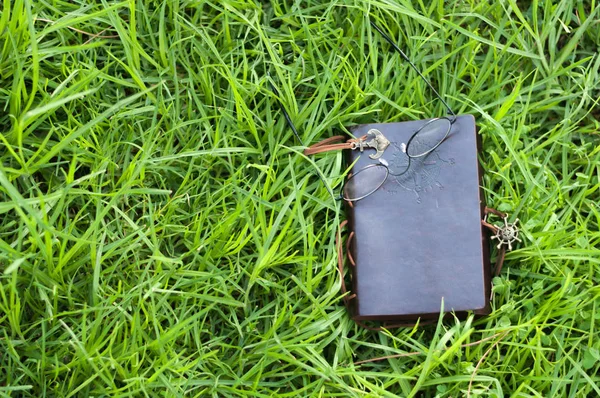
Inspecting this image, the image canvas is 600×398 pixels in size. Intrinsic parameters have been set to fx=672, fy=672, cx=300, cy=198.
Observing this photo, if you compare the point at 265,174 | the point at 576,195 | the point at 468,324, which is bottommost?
the point at 468,324

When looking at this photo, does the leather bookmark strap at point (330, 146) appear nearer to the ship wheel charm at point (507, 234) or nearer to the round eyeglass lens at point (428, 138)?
the round eyeglass lens at point (428, 138)

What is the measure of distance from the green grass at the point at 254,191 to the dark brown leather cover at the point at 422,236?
7 cm

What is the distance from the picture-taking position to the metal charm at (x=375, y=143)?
5.59 ft

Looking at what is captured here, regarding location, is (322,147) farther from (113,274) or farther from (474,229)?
(113,274)

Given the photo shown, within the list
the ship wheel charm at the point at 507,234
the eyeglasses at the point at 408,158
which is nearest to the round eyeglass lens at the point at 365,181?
the eyeglasses at the point at 408,158

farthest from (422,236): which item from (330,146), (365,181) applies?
(330,146)

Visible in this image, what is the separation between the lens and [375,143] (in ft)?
5.60

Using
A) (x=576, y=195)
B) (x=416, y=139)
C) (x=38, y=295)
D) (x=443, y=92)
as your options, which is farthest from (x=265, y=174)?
(x=576, y=195)

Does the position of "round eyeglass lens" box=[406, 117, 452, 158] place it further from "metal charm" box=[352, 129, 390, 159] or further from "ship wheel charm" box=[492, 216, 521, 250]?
"ship wheel charm" box=[492, 216, 521, 250]

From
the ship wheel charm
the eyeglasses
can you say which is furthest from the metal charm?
the ship wheel charm

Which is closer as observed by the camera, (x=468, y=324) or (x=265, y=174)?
(x=468, y=324)

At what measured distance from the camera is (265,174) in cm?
174

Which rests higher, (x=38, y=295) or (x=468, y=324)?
(x=38, y=295)

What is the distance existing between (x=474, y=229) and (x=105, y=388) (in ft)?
3.17
